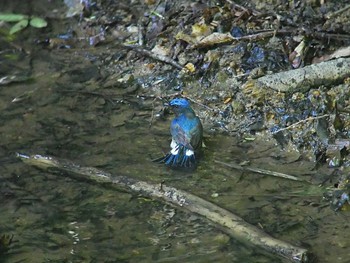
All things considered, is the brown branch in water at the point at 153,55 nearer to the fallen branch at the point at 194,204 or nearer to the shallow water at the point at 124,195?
the shallow water at the point at 124,195

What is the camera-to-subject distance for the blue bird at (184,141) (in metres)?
5.30

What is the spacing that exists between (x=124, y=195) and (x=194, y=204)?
0.57 meters

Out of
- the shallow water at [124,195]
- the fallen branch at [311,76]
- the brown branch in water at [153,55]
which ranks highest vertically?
the fallen branch at [311,76]

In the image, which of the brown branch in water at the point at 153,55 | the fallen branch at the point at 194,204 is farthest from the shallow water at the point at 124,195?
the brown branch in water at the point at 153,55

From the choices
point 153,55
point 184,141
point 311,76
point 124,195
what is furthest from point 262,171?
point 153,55

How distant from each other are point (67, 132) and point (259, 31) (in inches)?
83.9

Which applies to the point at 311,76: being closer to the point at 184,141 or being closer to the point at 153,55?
the point at 184,141

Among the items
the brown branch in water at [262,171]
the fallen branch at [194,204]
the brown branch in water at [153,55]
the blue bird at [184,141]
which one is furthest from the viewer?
the brown branch in water at [153,55]

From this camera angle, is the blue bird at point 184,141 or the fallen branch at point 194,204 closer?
the fallen branch at point 194,204

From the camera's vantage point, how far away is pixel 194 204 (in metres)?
4.57

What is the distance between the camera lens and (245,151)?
17.8 ft

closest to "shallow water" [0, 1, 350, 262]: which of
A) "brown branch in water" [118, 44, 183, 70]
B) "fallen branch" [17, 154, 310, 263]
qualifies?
"fallen branch" [17, 154, 310, 263]

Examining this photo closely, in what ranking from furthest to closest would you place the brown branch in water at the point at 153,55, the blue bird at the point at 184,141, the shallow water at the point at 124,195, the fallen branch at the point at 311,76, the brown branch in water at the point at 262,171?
the brown branch in water at the point at 153,55
the fallen branch at the point at 311,76
the blue bird at the point at 184,141
the brown branch in water at the point at 262,171
the shallow water at the point at 124,195

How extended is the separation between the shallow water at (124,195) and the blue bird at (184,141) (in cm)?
11
